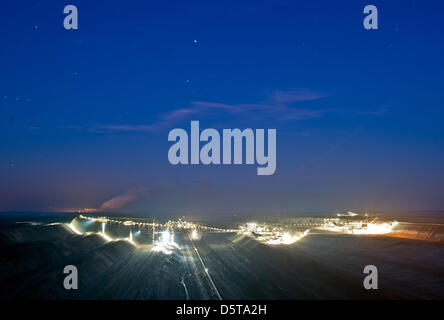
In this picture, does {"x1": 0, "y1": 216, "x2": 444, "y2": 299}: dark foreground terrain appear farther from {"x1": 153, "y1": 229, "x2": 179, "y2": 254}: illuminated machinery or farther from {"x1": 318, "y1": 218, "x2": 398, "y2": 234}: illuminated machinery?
{"x1": 318, "y1": 218, "x2": 398, "y2": 234}: illuminated machinery

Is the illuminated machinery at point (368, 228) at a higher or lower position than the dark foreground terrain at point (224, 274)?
lower

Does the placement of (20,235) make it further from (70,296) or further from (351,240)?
(351,240)

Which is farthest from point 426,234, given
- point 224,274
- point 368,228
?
point 224,274

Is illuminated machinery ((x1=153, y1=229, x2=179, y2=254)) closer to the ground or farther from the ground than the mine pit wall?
closer to the ground

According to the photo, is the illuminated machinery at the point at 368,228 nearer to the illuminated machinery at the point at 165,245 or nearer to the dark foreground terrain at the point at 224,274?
the dark foreground terrain at the point at 224,274

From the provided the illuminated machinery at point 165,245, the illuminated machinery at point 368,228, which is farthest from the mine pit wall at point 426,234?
the illuminated machinery at point 165,245

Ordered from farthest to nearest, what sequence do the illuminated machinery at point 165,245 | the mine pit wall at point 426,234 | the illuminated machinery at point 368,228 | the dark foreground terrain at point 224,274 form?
the illuminated machinery at point 368,228, the mine pit wall at point 426,234, the illuminated machinery at point 165,245, the dark foreground terrain at point 224,274

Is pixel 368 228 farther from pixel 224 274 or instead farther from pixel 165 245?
pixel 224 274

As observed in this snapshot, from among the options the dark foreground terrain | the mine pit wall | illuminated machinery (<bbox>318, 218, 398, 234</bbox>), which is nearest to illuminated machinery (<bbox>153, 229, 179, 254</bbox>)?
the dark foreground terrain

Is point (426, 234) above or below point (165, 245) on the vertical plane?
above
